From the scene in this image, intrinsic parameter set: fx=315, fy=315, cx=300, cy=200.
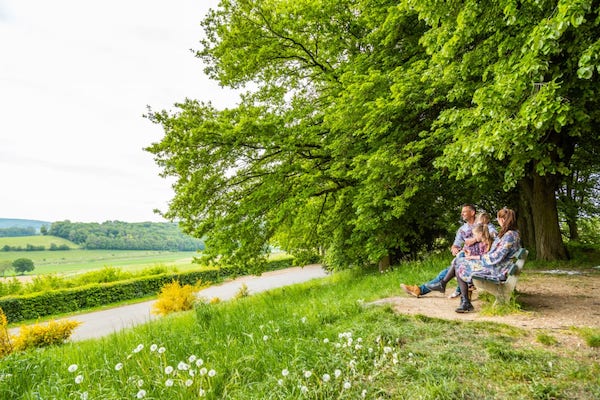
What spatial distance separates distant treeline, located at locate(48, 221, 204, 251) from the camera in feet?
280

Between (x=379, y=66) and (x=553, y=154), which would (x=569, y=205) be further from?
Answer: (x=379, y=66)

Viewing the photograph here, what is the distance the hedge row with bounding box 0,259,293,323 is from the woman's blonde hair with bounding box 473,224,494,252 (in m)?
13.9

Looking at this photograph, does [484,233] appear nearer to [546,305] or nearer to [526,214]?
Result: [546,305]

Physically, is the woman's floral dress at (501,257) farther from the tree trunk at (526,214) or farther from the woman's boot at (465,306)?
the tree trunk at (526,214)

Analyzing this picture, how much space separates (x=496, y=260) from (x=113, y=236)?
329 ft

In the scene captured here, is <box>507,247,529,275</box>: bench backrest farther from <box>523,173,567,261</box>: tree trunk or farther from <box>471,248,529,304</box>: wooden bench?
<box>523,173,567,261</box>: tree trunk

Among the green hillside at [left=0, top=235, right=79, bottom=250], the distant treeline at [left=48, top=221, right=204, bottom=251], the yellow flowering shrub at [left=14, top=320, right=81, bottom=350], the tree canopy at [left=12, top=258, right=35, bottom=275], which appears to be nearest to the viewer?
the yellow flowering shrub at [left=14, top=320, right=81, bottom=350]

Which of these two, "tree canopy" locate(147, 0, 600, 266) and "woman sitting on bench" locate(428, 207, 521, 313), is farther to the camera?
"tree canopy" locate(147, 0, 600, 266)

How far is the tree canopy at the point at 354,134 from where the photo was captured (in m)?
6.57

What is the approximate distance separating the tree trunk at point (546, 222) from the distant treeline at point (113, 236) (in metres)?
84.1

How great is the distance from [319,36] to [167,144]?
6.24 m

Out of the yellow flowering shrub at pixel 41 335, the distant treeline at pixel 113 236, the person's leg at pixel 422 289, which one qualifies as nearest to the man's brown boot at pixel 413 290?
the person's leg at pixel 422 289

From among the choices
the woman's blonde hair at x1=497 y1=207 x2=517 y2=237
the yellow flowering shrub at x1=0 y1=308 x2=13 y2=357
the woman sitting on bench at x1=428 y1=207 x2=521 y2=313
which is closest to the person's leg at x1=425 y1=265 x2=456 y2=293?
the woman sitting on bench at x1=428 y1=207 x2=521 y2=313

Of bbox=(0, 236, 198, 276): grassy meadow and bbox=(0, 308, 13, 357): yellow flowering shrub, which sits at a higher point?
bbox=(0, 308, 13, 357): yellow flowering shrub
